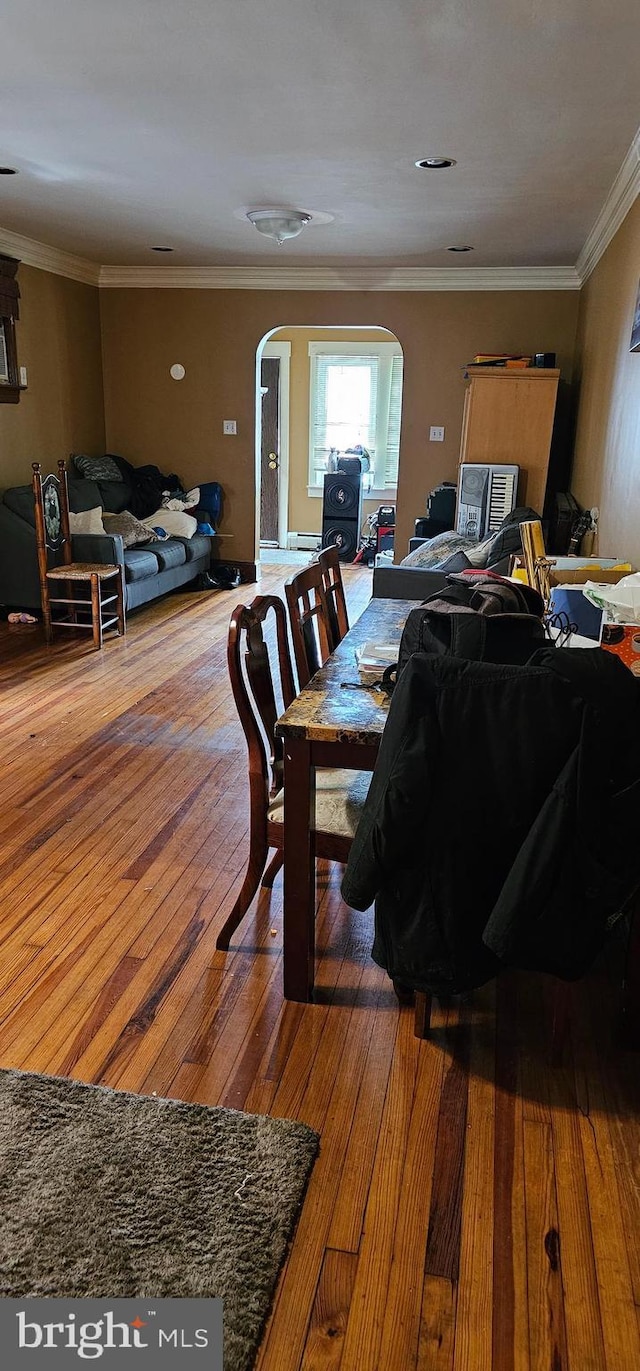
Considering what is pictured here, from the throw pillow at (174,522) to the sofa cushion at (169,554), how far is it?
0.55 ft

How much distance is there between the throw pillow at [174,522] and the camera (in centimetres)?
701

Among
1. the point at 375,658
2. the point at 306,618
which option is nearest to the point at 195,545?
the point at 306,618

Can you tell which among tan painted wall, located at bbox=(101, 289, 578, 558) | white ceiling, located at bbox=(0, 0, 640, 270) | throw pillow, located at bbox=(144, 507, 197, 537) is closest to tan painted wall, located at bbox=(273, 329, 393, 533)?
tan painted wall, located at bbox=(101, 289, 578, 558)

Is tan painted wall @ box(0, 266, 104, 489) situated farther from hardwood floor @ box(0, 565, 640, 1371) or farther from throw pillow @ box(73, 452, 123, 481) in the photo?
hardwood floor @ box(0, 565, 640, 1371)

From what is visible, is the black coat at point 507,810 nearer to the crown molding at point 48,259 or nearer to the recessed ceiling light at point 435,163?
the recessed ceiling light at point 435,163

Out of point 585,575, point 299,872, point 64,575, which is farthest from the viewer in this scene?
point 64,575

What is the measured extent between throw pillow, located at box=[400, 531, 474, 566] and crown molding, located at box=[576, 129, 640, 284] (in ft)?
5.93

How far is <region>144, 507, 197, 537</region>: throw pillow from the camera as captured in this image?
7.01 meters

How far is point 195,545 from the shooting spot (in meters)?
7.02

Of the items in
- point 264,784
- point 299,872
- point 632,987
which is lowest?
point 632,987

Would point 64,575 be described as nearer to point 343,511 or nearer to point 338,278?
point 338,278

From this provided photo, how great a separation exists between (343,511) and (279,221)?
420 centimetres

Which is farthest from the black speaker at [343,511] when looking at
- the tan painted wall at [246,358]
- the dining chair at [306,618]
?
the dining chair at [306,618]

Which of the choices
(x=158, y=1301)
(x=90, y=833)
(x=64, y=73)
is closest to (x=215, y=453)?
(x=64, y=73)
